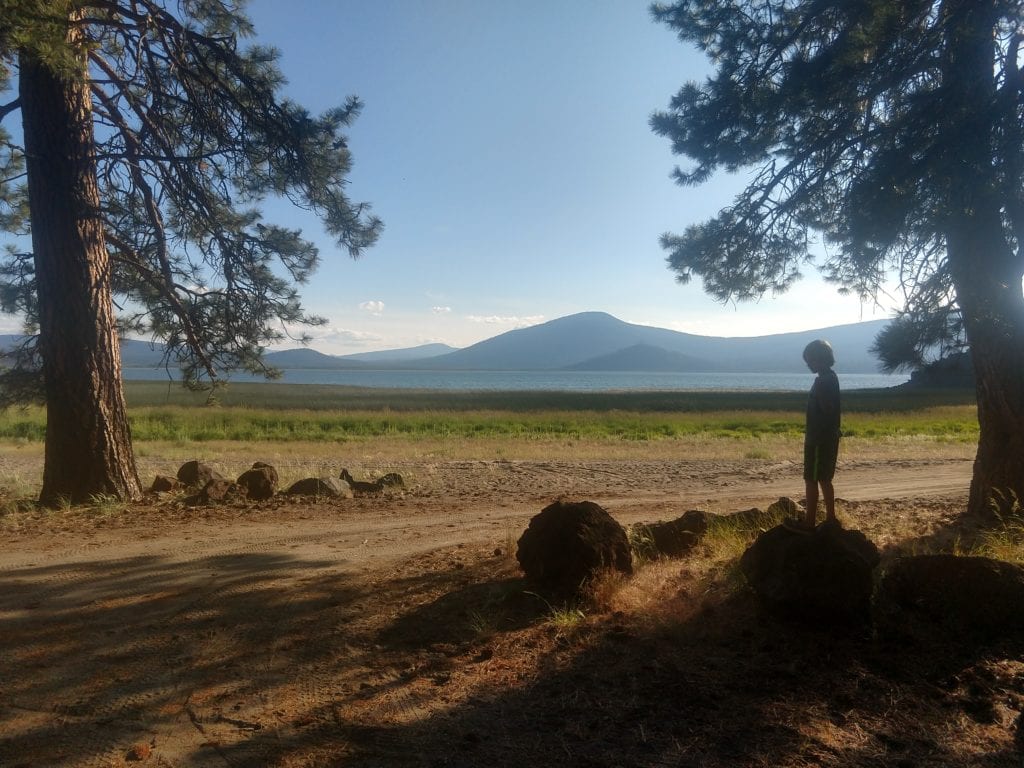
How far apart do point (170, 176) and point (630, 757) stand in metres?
10.0

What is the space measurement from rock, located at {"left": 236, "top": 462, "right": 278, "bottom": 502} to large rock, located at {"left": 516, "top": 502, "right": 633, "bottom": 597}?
648 cm

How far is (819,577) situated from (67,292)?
941 cm

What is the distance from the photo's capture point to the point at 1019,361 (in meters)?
7.51

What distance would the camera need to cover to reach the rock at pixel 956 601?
4449 mm

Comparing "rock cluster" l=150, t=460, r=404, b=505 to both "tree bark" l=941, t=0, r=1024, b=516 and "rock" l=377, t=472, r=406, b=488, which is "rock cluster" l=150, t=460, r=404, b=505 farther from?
"tree bark" l=941, t=0, r=1024, b=516

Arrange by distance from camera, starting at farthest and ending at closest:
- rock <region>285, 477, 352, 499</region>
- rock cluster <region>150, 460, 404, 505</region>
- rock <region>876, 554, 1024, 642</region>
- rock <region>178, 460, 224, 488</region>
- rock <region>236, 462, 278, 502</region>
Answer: rock <region>178, 460, 224, 488</region>, rock <region>285, 477, 352, 499</region>, rock <region>236, 462, 278, 502</region>, rock cluster <region>150, 460, 404, 505</region>, rock <region>876, 554, 1024, 642</region>

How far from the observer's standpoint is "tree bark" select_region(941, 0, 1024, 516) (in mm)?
5887

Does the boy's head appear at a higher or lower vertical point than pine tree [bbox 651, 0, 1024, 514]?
lower

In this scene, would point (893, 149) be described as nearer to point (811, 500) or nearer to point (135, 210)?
point (811, 500)

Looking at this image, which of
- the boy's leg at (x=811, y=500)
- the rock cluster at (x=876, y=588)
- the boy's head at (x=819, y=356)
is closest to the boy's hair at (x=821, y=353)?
the boy's head at (x=819, y=356)

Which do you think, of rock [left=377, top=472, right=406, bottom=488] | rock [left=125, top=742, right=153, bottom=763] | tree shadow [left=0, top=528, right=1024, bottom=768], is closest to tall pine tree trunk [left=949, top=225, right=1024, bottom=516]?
tree shadow [left=0, top=528, right=1024, bottom=768]

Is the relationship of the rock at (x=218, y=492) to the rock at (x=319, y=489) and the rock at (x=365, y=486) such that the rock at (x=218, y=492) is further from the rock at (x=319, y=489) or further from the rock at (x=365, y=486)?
the rock at (x=365, y=486)

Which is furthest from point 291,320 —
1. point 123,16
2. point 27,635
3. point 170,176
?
point 27,635

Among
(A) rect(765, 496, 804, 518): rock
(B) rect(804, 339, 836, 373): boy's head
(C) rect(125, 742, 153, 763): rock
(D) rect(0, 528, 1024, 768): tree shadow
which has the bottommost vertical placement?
(C) rect(125, 742, 153, 763): rock
